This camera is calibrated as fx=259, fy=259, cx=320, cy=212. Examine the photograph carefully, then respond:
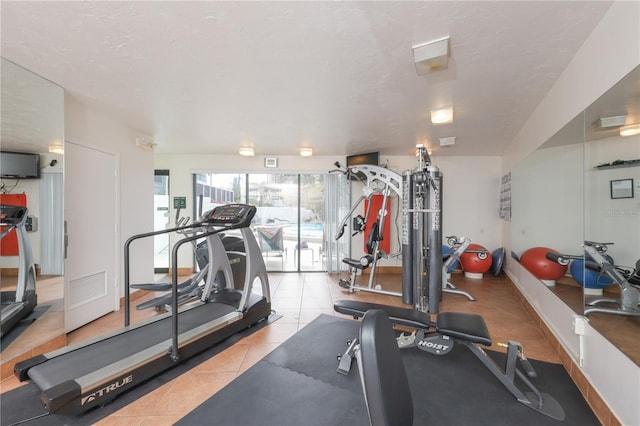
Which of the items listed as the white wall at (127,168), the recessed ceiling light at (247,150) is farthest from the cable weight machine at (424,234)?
the white wall at (127,168)

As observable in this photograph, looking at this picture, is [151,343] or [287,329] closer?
[151,343]

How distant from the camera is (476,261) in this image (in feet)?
15.9

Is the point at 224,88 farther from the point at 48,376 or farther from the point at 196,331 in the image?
the point at 48,376

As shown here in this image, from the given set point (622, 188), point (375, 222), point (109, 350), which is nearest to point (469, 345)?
point (622, 188)

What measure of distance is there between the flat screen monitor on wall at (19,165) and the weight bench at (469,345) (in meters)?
3.02

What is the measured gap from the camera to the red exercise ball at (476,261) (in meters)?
4.84

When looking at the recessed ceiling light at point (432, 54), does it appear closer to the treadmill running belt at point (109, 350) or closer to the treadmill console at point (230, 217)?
the treadmill console at point (230, 217)

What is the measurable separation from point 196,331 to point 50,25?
8.13 ft

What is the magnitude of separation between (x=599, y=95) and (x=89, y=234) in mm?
4820

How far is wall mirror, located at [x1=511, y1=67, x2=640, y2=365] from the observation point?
1.56 meters

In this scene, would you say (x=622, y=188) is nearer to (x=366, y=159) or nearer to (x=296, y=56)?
(x=296, y=56)

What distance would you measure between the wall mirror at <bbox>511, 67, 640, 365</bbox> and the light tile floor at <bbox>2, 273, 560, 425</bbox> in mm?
628

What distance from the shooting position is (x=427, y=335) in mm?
2771

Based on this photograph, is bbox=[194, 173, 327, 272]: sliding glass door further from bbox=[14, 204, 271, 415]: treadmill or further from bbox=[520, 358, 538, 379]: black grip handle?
bbox=[520, 358, 538, 379]: black grip handle
